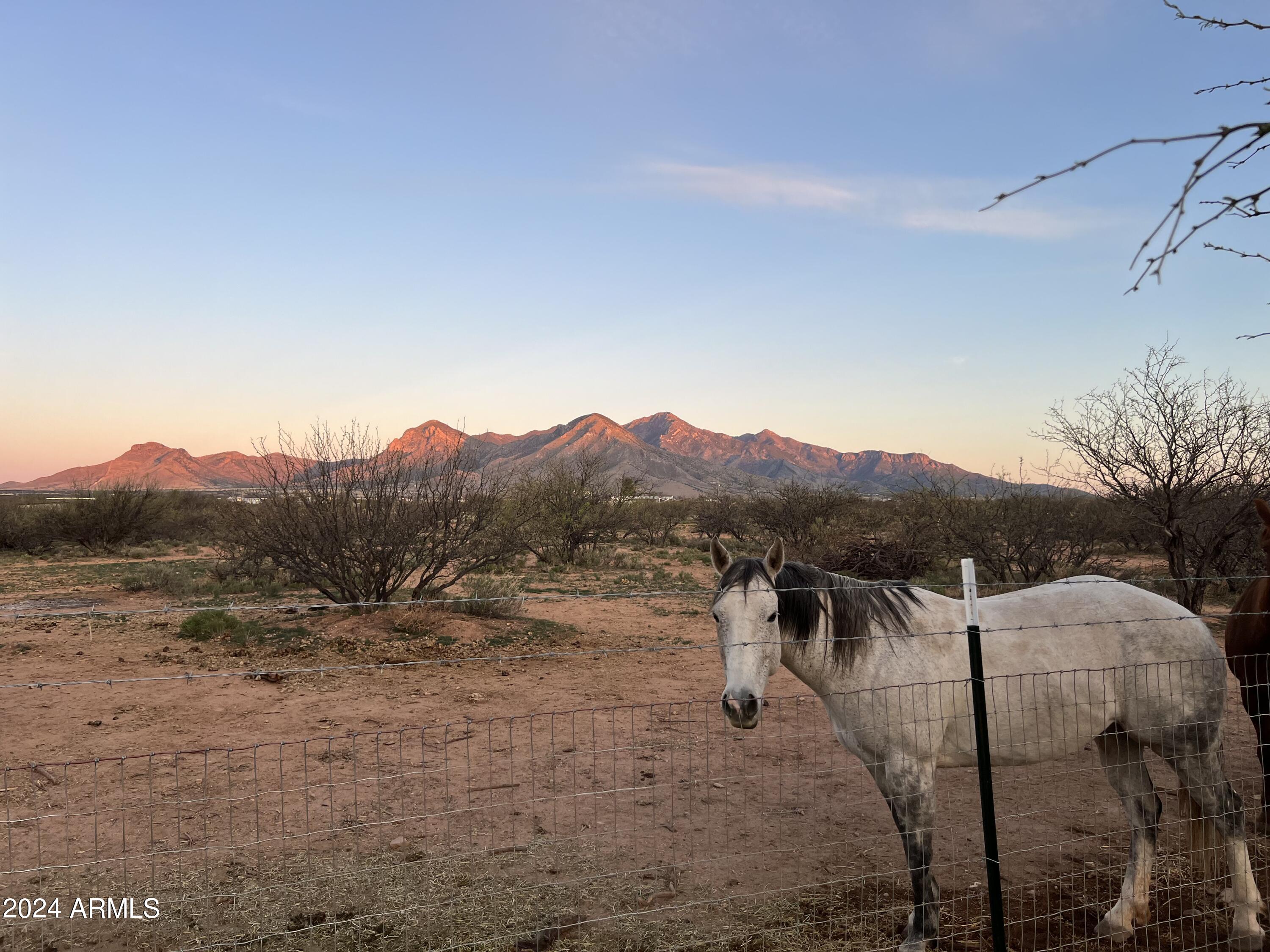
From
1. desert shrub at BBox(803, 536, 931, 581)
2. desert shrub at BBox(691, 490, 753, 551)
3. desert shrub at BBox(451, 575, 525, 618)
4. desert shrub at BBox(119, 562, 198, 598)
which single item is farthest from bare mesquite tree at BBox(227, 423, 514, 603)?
desert shrub at BBox(691, 490, 753, 551)

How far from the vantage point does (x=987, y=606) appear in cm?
396

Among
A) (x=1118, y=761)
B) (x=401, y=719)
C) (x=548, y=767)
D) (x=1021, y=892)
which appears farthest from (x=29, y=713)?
(x=1118, y=761)

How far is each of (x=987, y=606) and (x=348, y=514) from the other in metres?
10.4

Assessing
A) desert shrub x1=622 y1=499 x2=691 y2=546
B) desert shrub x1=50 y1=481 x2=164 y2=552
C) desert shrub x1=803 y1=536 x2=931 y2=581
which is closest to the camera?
desert shrub x1=803 y1=536 x2=931 y2=581

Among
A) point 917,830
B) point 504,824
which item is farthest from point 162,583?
point 917,830

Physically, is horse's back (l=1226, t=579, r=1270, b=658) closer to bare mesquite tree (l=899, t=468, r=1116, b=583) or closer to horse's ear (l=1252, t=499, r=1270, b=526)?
horse's ear (l=1252, t=499, r=1270, b=526)

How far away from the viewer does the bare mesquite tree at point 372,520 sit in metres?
12.2

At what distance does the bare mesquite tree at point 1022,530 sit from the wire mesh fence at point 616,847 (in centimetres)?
836

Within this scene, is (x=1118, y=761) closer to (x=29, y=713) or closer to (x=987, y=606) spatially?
(x=987, y=606)

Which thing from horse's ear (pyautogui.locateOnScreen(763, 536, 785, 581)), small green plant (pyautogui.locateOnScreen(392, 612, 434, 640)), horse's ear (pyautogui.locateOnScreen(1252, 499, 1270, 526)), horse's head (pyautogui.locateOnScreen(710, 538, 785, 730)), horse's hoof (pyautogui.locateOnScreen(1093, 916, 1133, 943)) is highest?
horse's ear (pyautogui.locateOnScreen(1252, 499, 1270, 526))

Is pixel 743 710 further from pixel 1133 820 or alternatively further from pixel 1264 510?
pixel 1264 510

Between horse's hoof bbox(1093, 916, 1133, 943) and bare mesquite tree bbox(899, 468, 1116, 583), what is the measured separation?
1140 centimetres

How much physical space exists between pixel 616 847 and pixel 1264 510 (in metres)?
4.51

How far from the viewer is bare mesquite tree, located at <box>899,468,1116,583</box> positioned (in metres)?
14.6
